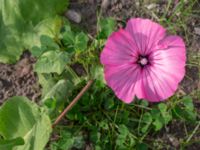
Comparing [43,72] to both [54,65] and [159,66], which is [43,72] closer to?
[54,65]

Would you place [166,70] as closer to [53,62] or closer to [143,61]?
[143,61]

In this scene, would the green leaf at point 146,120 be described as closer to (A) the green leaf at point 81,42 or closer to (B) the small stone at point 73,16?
(A) the green leaf at point 81,42

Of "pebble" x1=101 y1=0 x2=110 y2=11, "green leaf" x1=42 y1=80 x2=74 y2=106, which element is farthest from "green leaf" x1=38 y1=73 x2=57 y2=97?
"pebble" x1=101 y1=0 x2=110 y2=11

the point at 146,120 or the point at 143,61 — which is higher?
the point at 143,61

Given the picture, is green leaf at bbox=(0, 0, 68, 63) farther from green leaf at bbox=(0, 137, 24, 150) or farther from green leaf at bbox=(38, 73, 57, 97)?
green leaf at bbox=(0, 137, 24, 150)

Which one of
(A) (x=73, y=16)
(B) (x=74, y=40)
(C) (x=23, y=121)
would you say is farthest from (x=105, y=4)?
(C) (x=23, y=121)

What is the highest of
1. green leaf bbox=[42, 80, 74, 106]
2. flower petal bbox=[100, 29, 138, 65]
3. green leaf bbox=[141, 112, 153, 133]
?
flower petal bbox=[100, 29, 138, 65]
